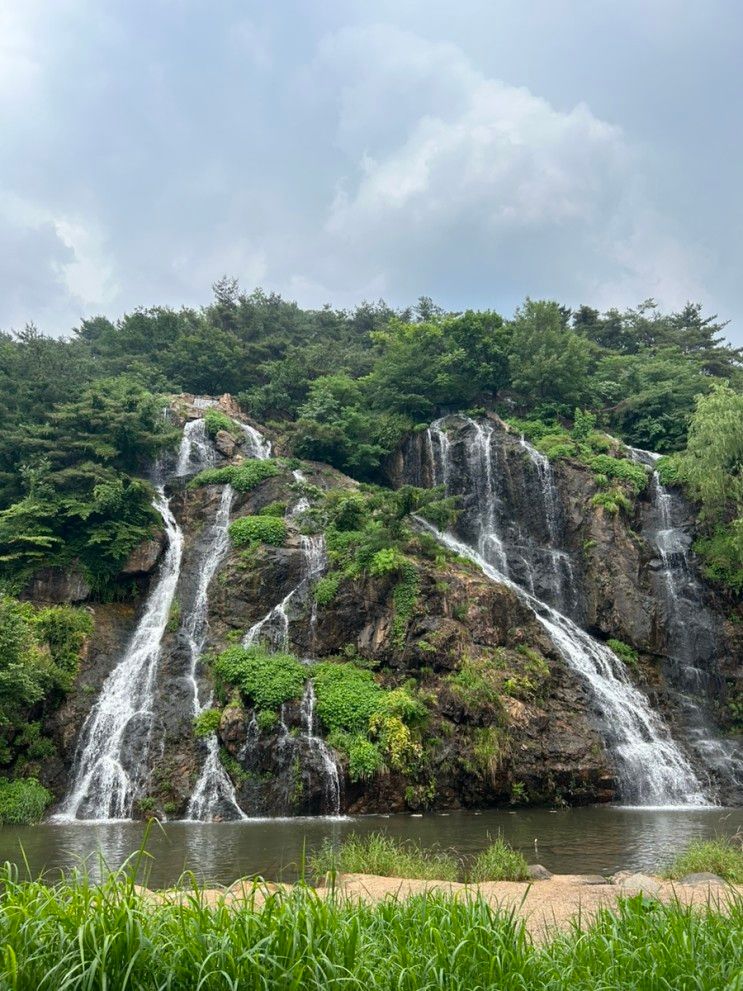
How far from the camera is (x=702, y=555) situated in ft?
81.0

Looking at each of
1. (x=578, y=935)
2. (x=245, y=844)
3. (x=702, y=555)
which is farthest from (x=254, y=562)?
(x=578, y=935)

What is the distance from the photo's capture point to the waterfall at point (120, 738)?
1567 cm

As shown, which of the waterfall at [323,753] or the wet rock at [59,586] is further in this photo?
the wet rock at [59,586]

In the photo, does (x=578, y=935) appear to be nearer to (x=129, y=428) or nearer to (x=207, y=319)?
(x=129, y=428)

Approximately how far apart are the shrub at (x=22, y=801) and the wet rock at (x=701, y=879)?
13190 millimetres

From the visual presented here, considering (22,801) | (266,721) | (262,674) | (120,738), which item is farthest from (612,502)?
(22,801)

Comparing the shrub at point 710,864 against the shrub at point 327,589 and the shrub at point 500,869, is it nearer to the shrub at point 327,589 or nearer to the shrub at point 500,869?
the shrub at point 500,869

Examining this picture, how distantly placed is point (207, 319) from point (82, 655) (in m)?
33.4

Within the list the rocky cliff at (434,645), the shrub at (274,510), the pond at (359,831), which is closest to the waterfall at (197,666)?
the rocky cliff at (434,645)

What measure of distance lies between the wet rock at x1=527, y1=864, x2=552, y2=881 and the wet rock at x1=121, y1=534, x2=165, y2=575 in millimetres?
17546

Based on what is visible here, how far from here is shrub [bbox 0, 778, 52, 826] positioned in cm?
1474

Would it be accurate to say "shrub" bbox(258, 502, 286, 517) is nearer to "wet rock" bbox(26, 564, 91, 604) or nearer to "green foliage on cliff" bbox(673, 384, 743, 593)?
"wet rock" bbox(26, 564, 91, 604)

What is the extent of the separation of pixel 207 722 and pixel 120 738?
Result: 2.33 m

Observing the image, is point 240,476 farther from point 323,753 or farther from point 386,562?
point 323,753
